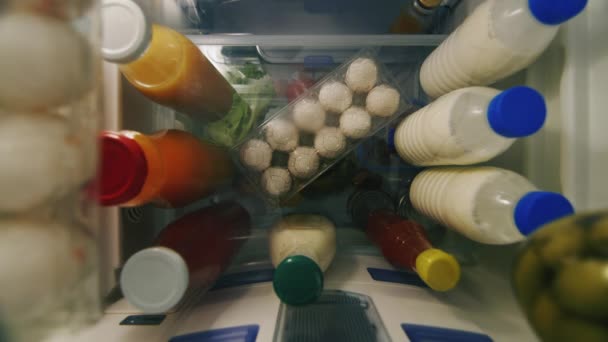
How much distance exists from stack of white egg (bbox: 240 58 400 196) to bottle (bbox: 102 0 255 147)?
3.1 inches

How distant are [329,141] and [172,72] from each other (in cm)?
27

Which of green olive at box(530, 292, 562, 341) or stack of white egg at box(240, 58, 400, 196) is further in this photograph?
stack of white egg at box(240, 58, 400, 196)

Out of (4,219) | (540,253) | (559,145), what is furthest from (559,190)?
(4,219)

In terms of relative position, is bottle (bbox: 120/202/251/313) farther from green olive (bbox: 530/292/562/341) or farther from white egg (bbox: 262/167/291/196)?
green olive (bbox: 530/292/562/341)

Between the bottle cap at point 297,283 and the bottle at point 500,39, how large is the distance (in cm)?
36

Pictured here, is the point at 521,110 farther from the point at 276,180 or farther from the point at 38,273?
the point at 38,273

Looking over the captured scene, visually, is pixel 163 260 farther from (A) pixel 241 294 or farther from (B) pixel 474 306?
(B) pixel 474 306

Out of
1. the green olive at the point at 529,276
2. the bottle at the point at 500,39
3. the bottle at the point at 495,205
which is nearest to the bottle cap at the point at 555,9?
the bottle at the point at 500,39

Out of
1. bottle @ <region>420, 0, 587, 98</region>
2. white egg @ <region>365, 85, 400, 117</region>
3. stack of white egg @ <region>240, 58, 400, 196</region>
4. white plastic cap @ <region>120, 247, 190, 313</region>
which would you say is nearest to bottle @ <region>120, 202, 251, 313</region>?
white plastic cap @ <region>120, 247, 190, 313</region>

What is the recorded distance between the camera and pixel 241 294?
0.56m

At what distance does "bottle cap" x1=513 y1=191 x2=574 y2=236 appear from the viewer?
1.27ft

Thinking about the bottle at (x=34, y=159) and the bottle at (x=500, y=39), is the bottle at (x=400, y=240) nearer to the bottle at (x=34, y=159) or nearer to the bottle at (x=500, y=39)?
the bottle at (x=500, y=39)

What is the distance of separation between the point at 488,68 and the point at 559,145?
0.45ft

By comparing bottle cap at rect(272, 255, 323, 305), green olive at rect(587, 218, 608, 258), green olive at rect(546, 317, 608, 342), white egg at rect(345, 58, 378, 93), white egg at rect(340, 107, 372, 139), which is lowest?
bottle cap at rect(272, 255, 323, 305)
